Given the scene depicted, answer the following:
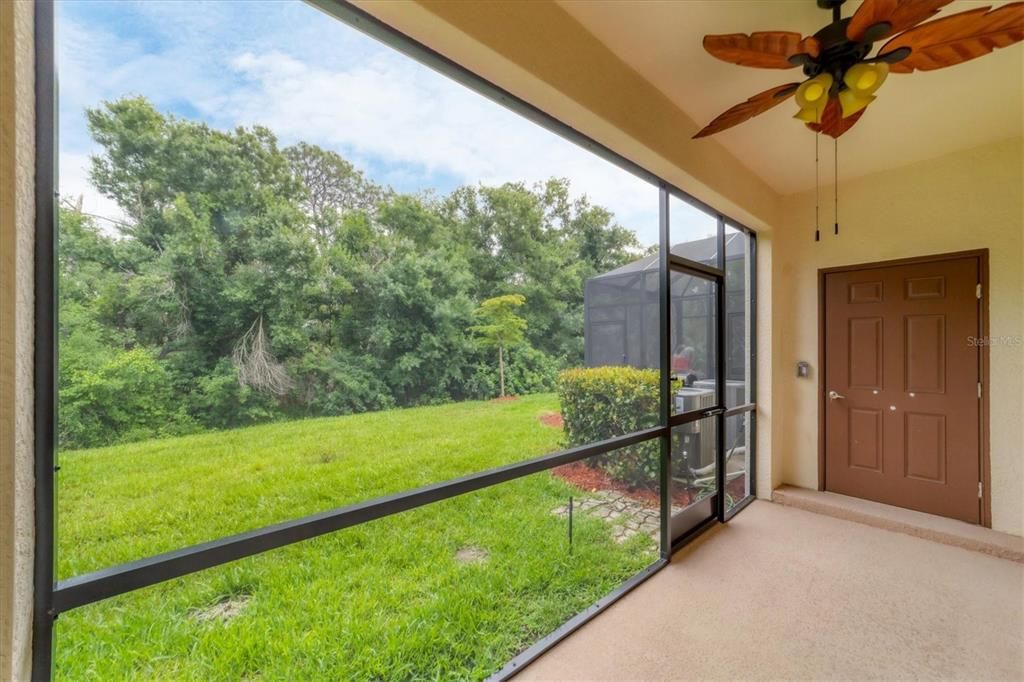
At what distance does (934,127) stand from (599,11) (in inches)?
97.7

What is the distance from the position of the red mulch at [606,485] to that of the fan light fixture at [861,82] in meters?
2.16

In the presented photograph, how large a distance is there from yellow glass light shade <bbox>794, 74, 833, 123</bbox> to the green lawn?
1788mm

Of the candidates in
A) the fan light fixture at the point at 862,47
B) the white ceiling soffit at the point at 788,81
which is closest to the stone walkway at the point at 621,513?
the fan light fixture at the point at 862,47

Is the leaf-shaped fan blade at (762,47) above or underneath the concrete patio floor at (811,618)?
above

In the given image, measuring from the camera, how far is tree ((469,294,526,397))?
192 cm

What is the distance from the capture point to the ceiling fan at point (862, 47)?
124cm

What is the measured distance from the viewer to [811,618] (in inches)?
77.6

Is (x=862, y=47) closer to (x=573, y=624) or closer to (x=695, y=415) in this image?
(x=695, y=415)

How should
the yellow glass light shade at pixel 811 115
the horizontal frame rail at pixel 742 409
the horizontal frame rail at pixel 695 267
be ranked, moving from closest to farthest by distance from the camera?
1. the yellow glass light shade at pixel 811 115
2. the horizontal frame rail at pixel 695 267
3. the horizontal frame rail at pixel 742 409

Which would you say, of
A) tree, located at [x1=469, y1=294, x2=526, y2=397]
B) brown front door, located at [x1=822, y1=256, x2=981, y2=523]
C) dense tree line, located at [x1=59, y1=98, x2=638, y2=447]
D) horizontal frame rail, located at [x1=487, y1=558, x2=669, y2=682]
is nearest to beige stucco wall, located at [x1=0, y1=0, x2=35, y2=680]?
dense tree line, located at [x1=59, y1=98, x2=638, y2=447]

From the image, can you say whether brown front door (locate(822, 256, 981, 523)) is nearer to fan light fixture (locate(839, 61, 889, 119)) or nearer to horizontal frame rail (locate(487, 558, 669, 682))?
horizontal frame rail (locate(487, 558, 669, 682))

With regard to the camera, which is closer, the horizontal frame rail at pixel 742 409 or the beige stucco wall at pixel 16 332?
the beige stucco wall at pixel 16 332

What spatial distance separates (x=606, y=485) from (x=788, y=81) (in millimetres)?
2579

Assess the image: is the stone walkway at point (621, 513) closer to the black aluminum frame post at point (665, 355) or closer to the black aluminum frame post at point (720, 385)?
the black aluminum frame post at point (665, 355)
